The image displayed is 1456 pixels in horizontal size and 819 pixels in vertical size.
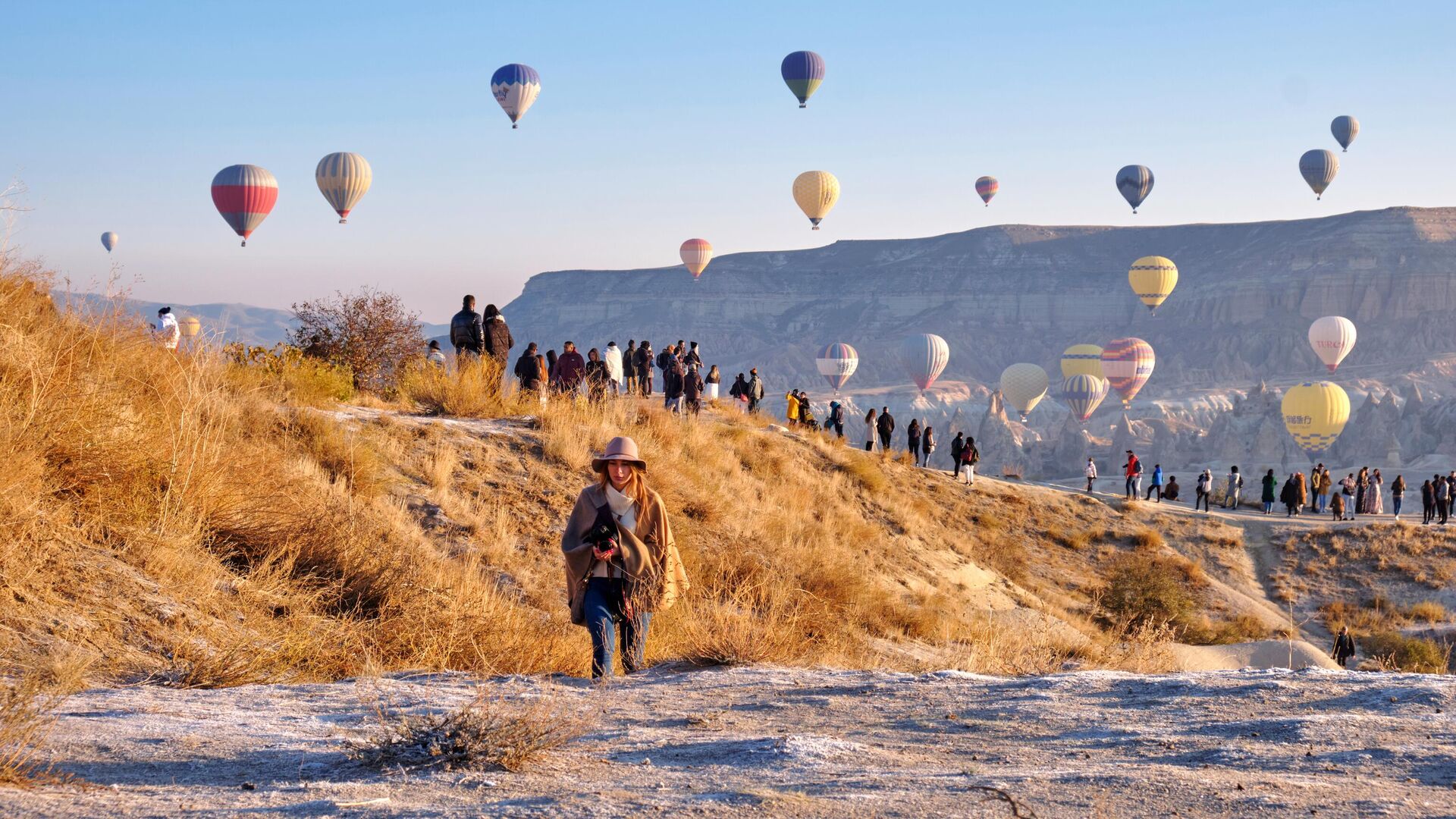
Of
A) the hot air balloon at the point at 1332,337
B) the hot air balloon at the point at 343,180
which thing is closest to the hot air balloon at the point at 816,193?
the hot air balloon at the point at 343,180

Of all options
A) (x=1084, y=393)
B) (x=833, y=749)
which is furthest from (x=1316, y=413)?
(x=833, y=749)

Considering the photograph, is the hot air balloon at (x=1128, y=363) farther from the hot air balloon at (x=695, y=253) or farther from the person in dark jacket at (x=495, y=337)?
the person in dark jacket at (x=495, y=337)

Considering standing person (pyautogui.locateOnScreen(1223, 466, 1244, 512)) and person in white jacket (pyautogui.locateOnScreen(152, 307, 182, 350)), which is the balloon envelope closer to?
standing person (pyautogui.locateOnScreen(1223, 466, 1244, 512))

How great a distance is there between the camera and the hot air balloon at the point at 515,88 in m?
49.8

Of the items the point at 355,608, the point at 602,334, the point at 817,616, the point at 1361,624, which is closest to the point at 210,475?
the point at 355,608

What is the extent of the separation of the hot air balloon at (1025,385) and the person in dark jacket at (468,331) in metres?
98.1

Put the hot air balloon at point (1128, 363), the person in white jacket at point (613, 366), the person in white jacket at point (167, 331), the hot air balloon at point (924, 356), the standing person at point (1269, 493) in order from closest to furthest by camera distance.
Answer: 1. the person in white jacket at point (167, 331)
2. the person in white jacket at point (613, 366)
3. the standing person at point (1269, 493)
4. the hot air balloon at point (1128, 363)
5. the hot air balloon at point (924, 356)

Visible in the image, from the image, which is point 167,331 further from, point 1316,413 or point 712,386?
point 1316,413

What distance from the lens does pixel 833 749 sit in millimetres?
4488

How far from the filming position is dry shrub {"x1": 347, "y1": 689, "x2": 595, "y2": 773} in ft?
13.4

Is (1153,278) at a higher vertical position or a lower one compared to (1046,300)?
lower

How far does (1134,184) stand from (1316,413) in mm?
24207

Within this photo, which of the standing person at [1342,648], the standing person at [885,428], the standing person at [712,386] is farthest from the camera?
the standing person at [885,428]

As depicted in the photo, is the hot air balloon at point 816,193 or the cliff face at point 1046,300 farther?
the cliff face at point 1046,300
